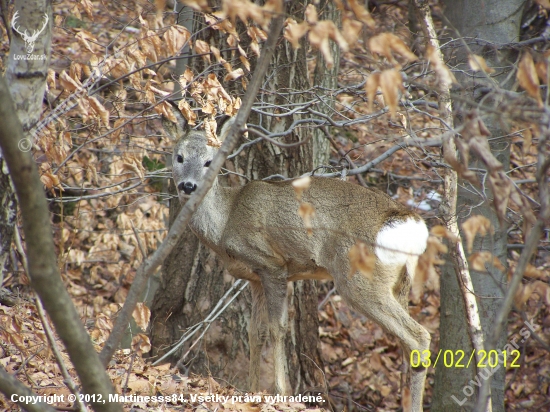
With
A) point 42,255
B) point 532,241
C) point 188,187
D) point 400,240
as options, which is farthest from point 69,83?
point 532,241

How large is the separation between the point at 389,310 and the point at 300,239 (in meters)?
0.94

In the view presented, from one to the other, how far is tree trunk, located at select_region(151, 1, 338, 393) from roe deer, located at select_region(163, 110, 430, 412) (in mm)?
744

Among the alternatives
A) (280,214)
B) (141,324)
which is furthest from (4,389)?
(280,214)

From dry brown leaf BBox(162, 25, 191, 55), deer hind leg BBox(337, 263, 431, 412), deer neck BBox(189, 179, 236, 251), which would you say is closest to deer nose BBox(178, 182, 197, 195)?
deer neck BBox(189, 179, 236, 251)

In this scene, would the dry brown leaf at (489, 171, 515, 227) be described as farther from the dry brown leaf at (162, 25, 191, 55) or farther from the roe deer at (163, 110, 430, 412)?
the dry brown leaf at (162, 25, 191, 55)

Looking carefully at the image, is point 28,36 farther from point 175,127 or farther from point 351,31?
point 175,127

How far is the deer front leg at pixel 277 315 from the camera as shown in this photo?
5.26 metres

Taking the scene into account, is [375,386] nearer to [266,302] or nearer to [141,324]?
[266,302]

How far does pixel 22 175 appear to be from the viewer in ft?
7.44

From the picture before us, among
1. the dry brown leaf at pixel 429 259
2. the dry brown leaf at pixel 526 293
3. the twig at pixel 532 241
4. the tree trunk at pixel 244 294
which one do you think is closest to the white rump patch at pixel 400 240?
the tree trunk at pixel 244 294

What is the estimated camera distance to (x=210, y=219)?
5312 millimetres

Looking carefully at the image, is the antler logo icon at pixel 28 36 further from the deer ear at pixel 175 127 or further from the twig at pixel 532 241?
the deer ear at pixel 175 127

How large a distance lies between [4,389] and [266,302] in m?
3.12

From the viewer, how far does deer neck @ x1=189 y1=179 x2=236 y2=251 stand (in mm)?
5305
